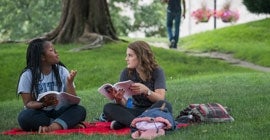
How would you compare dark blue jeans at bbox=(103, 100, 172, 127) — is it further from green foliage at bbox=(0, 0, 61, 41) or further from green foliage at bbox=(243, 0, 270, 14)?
green foliage at bbox=(0, 0, 61, 41)

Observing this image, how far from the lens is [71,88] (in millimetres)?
6738

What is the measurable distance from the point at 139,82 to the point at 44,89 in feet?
3.39

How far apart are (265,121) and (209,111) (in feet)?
1.97

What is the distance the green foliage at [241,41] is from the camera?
17.5m

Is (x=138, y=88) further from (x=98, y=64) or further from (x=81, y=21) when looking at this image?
(x=81, y=21)

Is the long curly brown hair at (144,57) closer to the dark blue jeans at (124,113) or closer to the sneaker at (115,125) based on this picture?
the dark blue jeans at (124,113)

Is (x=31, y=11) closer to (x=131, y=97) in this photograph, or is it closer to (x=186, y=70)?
(x=186, y=70)

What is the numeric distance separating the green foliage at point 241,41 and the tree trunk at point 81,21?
3.71 meters

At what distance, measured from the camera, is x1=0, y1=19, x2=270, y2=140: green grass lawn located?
630 cm

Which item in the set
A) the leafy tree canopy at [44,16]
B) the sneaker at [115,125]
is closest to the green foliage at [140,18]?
the leafy tree canopy at [44,16]

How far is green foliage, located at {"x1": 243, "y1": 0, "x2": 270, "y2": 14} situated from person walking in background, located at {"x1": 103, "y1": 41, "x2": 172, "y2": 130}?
41.5ft

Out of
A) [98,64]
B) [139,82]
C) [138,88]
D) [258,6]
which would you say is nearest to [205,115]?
[139,82]

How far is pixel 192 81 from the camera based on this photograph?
12430 mm

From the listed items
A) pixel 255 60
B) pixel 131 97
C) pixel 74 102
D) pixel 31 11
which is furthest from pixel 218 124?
pixel 31 11
